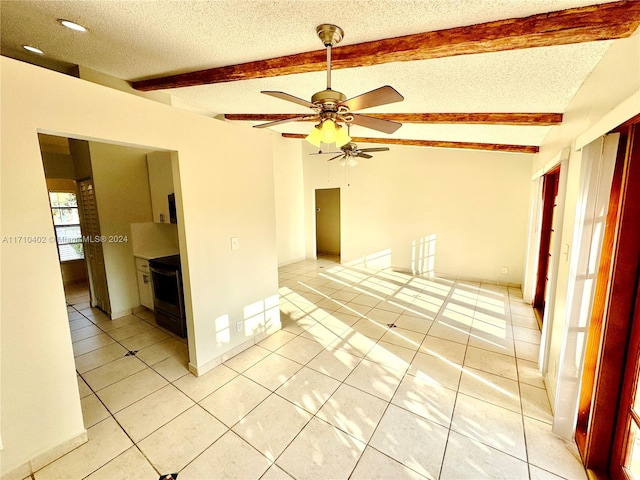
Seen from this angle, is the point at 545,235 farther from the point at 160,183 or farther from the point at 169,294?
the point at 160,183

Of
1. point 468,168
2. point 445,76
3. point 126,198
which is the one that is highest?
point 445,76

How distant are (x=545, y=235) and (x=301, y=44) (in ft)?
13.3

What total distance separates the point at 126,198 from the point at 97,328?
1.84m

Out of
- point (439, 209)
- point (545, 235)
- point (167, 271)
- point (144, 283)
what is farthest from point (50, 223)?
point (439, 209)

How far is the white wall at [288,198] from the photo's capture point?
669 cm

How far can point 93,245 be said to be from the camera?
3875 millimetres

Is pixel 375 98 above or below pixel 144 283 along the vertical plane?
above

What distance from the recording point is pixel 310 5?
143cm

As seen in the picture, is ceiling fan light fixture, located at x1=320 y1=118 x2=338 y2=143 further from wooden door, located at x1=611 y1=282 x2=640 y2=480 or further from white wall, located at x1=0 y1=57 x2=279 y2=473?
wooden door, located at x1=611 y1=282 x2=640 y2=480

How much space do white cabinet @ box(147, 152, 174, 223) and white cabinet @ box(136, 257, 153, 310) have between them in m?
0.68

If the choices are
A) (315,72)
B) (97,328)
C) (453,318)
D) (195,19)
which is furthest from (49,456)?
(453,318)

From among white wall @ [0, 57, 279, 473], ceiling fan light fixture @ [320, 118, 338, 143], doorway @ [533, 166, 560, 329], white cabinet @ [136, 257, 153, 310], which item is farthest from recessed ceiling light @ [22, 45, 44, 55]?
doorway @ [533, 166, 560, 329]

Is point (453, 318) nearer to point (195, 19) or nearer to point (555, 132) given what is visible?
point (555, 132)

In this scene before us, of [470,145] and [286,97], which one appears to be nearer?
[286,97]
